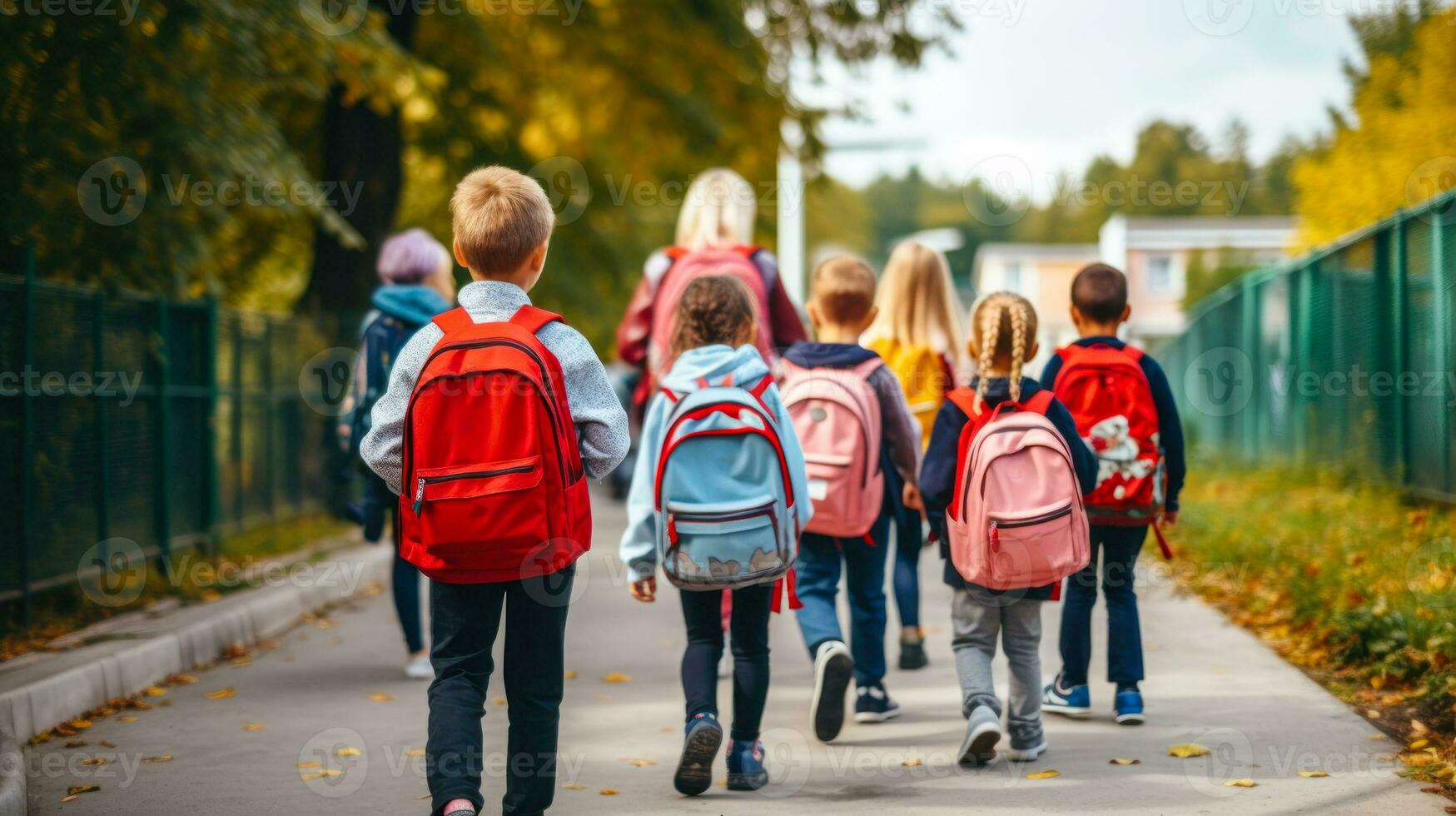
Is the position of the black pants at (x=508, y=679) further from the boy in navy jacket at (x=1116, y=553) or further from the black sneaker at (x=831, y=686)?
the boy in navy jacket at (x=1116, y=553)

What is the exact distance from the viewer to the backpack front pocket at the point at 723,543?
462cm

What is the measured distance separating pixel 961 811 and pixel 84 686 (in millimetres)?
3661

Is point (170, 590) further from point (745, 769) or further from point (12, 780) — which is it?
point (745, 769)

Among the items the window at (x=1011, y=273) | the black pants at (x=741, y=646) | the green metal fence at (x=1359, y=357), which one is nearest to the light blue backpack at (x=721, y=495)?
the black pants at (x=741, y=646)

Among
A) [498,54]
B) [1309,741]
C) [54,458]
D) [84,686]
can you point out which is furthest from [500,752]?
[498,54]

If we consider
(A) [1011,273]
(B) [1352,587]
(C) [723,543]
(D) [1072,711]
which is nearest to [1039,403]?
(C) [723,543]

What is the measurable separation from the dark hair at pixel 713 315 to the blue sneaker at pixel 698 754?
117 cm

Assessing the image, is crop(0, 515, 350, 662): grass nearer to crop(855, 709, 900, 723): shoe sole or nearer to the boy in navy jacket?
crop(855, 709, 900, 723): shoe sole

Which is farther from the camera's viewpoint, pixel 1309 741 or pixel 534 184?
pixel 1309 741

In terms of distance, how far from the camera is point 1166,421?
18.9 ft

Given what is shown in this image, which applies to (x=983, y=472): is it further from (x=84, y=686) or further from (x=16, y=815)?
(x=84, y=686)

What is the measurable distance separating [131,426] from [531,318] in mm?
6089

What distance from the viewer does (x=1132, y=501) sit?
5.69m

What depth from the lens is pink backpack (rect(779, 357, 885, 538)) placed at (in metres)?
5.56
